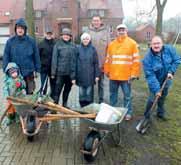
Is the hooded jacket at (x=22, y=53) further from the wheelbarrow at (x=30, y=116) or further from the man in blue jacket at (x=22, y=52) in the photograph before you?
the wheelbarrow at (x=30, y=116)

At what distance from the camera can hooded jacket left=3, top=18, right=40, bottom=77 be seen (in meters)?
6.41

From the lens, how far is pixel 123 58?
649 centimetres

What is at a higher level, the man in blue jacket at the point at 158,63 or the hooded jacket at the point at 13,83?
the man in blue jacket at the point at 158,63

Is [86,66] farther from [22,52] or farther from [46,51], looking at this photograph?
[22,52]

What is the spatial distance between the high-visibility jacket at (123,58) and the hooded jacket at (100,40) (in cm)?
29

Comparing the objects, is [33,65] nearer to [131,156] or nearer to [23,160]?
[23,160]

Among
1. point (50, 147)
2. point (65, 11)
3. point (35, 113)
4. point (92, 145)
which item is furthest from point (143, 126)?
point (65, 11)

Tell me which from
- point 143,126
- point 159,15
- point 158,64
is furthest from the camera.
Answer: point 159,15

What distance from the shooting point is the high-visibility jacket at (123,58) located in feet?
21.1

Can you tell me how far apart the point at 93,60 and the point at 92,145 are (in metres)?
2.22

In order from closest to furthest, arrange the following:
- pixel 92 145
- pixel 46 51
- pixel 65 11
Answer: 1. pixel 92 145
2. pixel 46 51
3. pixel 65 11

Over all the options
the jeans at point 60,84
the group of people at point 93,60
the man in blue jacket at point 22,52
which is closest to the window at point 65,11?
the jeans at point 60,84

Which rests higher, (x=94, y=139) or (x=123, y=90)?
(x=123, y=90)

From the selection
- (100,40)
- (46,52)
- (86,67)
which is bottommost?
(86,67)
